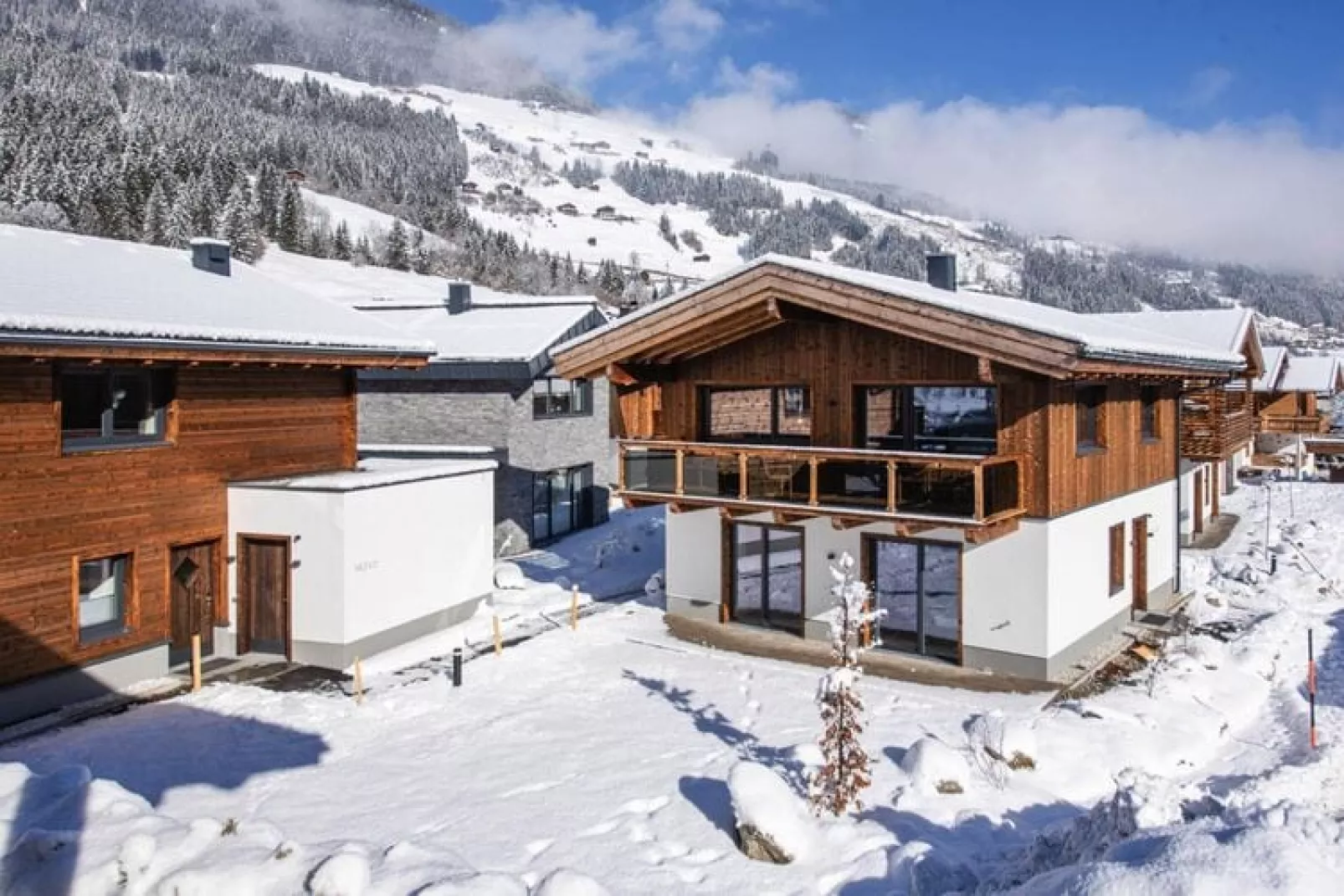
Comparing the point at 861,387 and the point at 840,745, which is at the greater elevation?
the point at 861,387

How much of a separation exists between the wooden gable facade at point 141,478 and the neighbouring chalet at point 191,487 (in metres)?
0.03

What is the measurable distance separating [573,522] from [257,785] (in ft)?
61.5

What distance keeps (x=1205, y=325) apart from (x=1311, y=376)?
2505cm

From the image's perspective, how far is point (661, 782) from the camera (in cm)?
1110

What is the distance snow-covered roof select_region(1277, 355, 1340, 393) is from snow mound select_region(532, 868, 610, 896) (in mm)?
51295

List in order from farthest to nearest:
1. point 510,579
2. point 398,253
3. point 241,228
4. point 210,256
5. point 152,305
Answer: point 398,253, point 241,228, point 510,579, point 210,256, point 152,305

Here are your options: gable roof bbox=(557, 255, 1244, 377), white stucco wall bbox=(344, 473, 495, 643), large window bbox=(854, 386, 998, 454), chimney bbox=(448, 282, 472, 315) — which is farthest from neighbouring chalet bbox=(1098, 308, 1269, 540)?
chimney bbox=(448, 282, 472, 315)

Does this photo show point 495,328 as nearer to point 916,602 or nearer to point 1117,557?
point 916,602

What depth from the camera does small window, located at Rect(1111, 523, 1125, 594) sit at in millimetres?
17891

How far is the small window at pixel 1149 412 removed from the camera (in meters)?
19.7

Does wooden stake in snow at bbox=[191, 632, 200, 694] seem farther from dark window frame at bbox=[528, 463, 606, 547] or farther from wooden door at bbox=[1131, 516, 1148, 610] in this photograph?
wooden door at bbox=[1131, 516, 1148, 610]

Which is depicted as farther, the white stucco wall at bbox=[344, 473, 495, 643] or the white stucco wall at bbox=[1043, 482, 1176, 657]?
the white stucco wall at bbox=[344, 473, 495, 643]

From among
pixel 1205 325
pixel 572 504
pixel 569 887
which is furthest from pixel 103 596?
pixel 1205 325

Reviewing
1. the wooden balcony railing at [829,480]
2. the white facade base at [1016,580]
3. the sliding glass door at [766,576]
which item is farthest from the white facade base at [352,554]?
the sliding glass door at [766,576]
